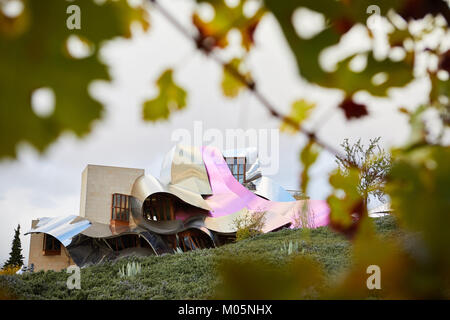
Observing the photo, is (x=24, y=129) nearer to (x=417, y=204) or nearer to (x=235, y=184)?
(x=417, y=204)

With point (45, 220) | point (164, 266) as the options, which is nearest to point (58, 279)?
point (164, 266)

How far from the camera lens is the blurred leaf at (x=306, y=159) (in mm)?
226

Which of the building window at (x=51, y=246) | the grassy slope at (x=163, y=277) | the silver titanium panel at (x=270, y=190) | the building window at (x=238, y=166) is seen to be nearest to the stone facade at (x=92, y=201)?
the building window at (x=51, y=246)

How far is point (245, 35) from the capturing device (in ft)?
0.88

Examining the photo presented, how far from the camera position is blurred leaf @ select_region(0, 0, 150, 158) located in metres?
0.10

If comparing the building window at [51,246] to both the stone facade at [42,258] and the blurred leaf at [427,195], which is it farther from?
the blurred leaf at [427,195]

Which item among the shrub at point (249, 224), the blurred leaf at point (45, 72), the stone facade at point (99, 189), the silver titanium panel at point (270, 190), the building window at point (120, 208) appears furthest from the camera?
the silver titanium panel at point (270, 190)

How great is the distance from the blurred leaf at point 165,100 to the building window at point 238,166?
11634mm

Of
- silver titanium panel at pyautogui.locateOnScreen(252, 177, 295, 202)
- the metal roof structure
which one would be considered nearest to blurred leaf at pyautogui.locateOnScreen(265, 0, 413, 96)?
the metal roof structure

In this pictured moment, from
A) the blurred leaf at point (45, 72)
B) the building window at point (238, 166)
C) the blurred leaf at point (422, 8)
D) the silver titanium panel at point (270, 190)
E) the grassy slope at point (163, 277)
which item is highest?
the building window at point (238, 166)

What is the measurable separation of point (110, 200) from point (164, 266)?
6692 millimetres

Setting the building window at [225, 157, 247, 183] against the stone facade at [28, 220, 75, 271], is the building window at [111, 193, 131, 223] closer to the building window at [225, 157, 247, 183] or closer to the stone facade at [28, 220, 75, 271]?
the stone facade at [28, 220, 75, 271]

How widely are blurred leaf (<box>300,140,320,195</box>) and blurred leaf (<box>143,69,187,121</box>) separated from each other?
11cm

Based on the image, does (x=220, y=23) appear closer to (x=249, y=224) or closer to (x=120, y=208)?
(x=249, y=224)
